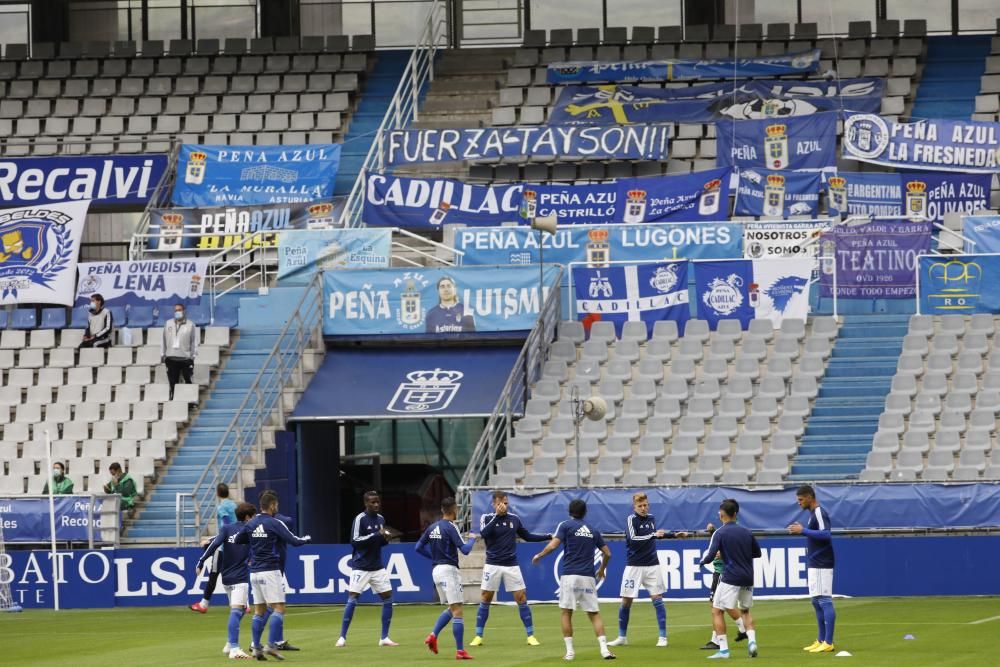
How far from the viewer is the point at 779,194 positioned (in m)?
37.4

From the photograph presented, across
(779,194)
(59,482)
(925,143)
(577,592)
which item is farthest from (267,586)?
(925,143)

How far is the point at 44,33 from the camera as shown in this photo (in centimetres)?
4875

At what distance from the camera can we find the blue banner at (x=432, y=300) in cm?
3506

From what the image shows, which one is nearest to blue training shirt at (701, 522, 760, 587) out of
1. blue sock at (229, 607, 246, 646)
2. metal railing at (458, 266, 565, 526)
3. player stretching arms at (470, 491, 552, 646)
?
player stretching arms at (470, 491, 552, 646)

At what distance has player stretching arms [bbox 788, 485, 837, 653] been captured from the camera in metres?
19.2

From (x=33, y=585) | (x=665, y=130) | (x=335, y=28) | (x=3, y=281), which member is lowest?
(x=33, y=585)

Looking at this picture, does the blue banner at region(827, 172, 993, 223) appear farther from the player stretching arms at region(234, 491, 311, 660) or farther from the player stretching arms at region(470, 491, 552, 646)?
the player stretching arms at region(234, 491, 311, 660)

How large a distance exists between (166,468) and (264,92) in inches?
579

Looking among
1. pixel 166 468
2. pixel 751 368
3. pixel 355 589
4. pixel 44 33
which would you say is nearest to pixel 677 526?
pixel 751 368

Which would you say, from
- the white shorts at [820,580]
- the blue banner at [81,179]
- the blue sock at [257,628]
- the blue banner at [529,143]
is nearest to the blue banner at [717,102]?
the blue banner at [529,143]

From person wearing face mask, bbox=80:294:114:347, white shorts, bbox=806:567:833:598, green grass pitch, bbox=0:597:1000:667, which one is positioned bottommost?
green grass pitch, bbox=0:597:1000:667

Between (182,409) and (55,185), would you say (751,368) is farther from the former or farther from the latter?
(55,185)

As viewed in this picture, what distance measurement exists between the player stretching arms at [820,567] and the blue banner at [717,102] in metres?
22.4

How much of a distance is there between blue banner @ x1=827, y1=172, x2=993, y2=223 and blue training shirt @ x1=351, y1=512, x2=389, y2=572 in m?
17.8
